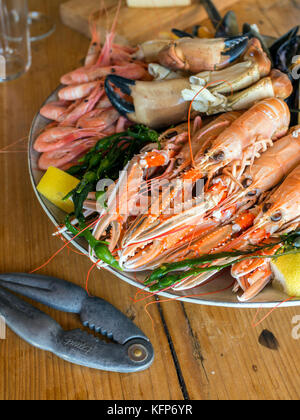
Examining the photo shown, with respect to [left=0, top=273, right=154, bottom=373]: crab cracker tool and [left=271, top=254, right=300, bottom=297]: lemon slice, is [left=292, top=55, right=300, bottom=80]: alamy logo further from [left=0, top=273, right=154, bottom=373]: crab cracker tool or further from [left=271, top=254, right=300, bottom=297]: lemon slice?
[left=0, top=273, right=154, bottom=373]: crab cracker tool

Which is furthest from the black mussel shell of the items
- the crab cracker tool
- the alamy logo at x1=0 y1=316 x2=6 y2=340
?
the alamy logo at x1=0 y1=316 x2=6 y2=340

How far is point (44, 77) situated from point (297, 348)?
1.42m

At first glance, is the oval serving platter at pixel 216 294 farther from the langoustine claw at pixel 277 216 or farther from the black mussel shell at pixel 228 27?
the black mussel shell at pixel 228 27

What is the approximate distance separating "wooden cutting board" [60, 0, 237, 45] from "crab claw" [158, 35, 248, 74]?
1.64ft

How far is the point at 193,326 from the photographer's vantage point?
1.10 meters

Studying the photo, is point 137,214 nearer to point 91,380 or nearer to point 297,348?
point 91,380

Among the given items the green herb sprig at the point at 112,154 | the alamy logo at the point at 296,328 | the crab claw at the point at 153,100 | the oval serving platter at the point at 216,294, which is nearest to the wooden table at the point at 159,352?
the alamy logo at the point at 296,328

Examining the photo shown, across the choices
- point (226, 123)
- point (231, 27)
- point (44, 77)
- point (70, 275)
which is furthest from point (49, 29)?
point (70, 275)

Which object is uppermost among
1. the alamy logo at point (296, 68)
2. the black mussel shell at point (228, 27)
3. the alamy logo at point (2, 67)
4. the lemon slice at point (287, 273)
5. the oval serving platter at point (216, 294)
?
the black mussel shell at point (228, 27)

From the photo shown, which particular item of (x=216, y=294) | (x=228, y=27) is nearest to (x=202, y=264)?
(x=216, y=294)

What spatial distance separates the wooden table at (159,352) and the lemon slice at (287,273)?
0.53 feet

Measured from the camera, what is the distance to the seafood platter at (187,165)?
102 centimetres

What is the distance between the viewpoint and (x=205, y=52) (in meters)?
1.28

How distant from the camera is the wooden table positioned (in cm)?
100
